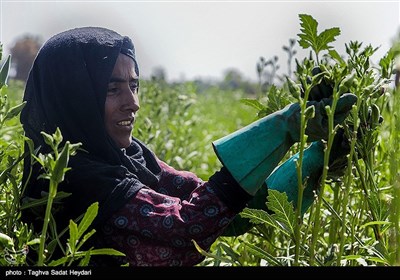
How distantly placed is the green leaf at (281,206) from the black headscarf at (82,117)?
11.1 inches

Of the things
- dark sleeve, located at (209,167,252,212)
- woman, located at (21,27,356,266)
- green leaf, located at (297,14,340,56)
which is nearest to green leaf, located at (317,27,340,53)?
green leaf, located at (297,14,340,56)

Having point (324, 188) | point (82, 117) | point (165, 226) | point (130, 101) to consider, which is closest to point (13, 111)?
point (82, 117)

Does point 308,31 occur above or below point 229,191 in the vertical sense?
above

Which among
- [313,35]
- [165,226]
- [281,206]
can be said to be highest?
[313,35]

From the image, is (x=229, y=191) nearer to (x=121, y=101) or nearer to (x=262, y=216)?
(x=262, y=216)

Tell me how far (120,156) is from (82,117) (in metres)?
0.11

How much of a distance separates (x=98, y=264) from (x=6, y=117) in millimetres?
333

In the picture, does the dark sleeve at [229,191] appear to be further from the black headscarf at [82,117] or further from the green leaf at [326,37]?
the green leaf at [326,37]

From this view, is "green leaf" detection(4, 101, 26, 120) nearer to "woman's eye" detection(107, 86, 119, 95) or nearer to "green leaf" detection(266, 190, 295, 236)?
"woman's eye" detection(107, 86, 119, 95)

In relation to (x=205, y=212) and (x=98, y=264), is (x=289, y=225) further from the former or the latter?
(x=98, y=264)

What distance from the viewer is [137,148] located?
5.11 ft

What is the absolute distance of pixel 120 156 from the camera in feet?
4.75

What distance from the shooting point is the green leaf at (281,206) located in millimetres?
1243

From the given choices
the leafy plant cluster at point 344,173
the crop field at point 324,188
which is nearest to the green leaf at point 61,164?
the crop field at point 324,188
